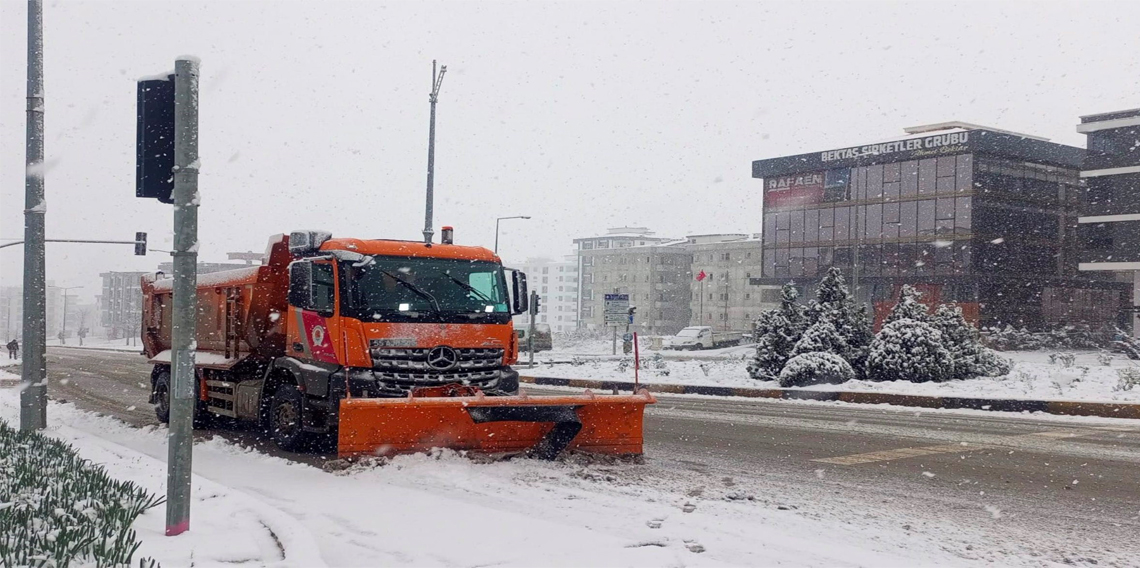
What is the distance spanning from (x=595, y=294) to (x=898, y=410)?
118 metres

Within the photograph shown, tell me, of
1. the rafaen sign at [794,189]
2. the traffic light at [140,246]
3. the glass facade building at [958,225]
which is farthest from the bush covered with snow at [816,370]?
the rafaen sign at [794,189]

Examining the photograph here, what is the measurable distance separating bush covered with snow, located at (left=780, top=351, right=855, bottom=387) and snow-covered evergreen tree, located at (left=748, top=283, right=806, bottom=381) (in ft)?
4.63

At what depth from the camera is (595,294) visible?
135125 mm

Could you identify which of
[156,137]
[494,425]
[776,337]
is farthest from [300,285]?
[776,337]

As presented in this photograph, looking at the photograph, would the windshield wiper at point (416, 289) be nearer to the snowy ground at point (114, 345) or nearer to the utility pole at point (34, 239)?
the utility pole at point (34, 239)

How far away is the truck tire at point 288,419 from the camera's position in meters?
10.8

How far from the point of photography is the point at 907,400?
59.3 feet

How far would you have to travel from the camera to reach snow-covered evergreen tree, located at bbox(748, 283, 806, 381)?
2258cm

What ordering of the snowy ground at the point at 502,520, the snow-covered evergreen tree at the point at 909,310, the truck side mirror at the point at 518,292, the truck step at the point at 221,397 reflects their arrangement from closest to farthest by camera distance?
the snowy ground at the point at 502,520, the truck side mirror at the point at 518,292, the truck step at the point at 221,397, the snow-covered evergreen tree at the point at 909,310

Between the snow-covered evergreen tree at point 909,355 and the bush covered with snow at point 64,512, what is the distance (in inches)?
650

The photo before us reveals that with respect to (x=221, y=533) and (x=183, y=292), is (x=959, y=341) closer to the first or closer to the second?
(x=221, y=533)

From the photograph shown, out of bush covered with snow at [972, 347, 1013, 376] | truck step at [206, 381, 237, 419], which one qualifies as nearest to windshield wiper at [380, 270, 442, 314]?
truck step at [206, 381, 237, 419]

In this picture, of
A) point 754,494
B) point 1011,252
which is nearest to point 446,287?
point 754,494

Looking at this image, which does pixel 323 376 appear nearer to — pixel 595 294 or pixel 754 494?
pixel 754 494
